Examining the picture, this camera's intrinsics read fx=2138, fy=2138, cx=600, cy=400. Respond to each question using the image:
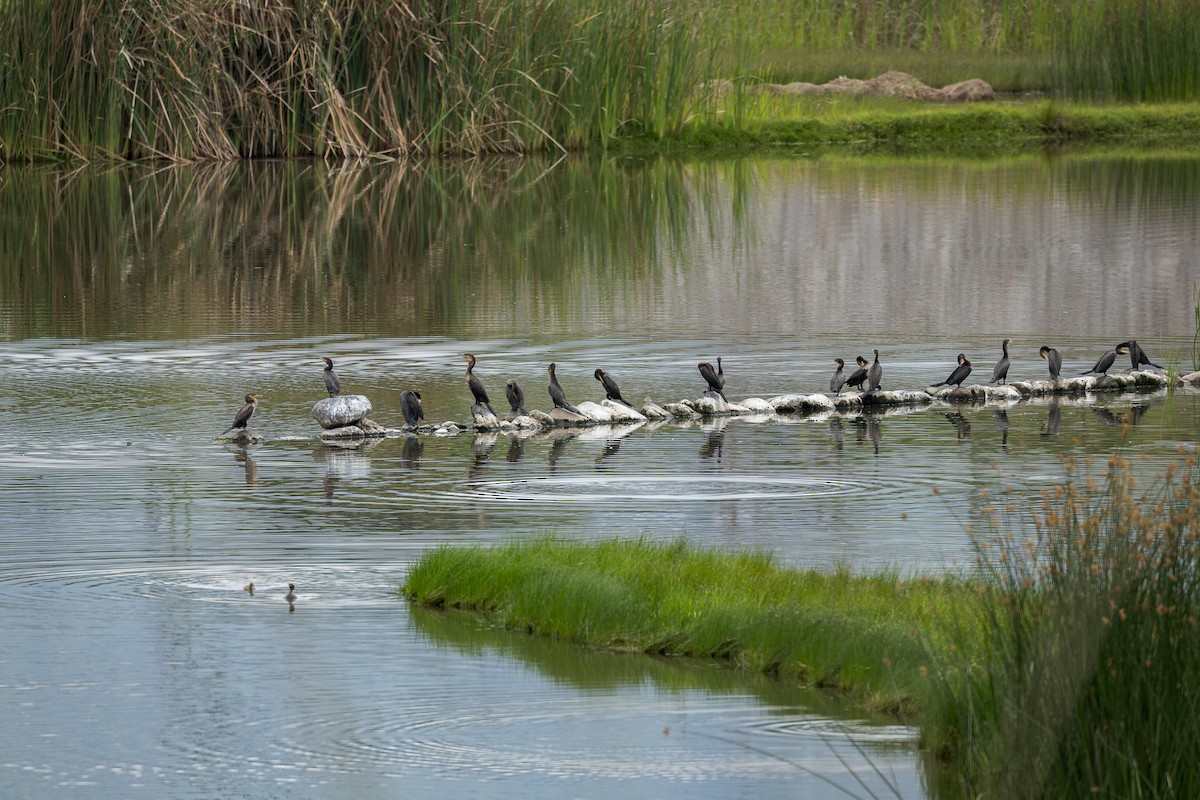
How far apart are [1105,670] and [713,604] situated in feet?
10.8

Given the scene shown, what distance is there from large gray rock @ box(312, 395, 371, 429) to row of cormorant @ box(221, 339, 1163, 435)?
0.30m

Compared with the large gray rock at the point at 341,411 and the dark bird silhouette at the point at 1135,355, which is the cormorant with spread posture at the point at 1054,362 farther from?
the large gray rock at the point at 341,411

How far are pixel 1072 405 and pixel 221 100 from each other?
27405 mm

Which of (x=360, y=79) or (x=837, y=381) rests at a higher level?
(x=360, y=79)

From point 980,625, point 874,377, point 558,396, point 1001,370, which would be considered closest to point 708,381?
point 558,396

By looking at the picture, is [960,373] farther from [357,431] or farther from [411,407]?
[357,431]

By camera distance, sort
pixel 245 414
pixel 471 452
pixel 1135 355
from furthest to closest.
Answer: pixel 1135 355 → pixel 245 414 → pixel 471 452

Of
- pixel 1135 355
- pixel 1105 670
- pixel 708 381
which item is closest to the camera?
pixel 1105 670

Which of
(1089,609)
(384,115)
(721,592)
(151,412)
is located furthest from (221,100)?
(1089,609)

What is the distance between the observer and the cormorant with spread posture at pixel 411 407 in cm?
1513

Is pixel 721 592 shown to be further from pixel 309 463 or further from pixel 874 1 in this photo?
pixel 874 1

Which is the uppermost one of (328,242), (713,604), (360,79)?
(360,79)

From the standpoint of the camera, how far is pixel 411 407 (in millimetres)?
15172

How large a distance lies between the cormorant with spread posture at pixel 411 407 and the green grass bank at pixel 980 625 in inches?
181
